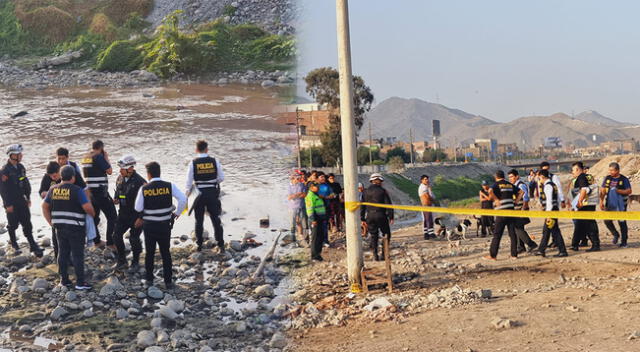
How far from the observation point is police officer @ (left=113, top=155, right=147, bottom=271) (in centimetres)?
908

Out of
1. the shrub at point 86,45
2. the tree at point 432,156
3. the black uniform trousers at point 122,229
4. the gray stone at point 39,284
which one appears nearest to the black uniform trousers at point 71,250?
the gray stone at point 39,284

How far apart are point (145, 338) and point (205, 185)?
362 centimetres

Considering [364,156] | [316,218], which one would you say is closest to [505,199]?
[316,218]

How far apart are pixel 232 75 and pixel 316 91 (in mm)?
30688

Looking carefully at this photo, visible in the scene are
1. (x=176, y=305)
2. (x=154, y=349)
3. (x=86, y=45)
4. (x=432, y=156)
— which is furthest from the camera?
(x=432, y=156)

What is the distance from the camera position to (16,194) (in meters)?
10.1

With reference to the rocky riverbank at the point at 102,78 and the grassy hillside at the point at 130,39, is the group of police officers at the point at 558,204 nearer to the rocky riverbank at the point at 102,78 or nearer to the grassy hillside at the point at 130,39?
the rocky riverbank at the point at 102,78

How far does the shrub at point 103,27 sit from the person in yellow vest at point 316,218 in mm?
4498

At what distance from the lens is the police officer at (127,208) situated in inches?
357

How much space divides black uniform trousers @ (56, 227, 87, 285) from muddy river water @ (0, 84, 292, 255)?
75.2 inches

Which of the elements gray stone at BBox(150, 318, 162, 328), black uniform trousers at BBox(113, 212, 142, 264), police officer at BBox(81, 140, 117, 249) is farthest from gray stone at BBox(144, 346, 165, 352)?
police officer at BBox(81, 140, 117, 249)

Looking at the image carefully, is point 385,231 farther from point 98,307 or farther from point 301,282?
point 98,307

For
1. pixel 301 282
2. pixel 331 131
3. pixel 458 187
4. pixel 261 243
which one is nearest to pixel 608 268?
pixel 301 282

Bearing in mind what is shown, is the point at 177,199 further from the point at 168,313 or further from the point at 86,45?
the point at 86,45
